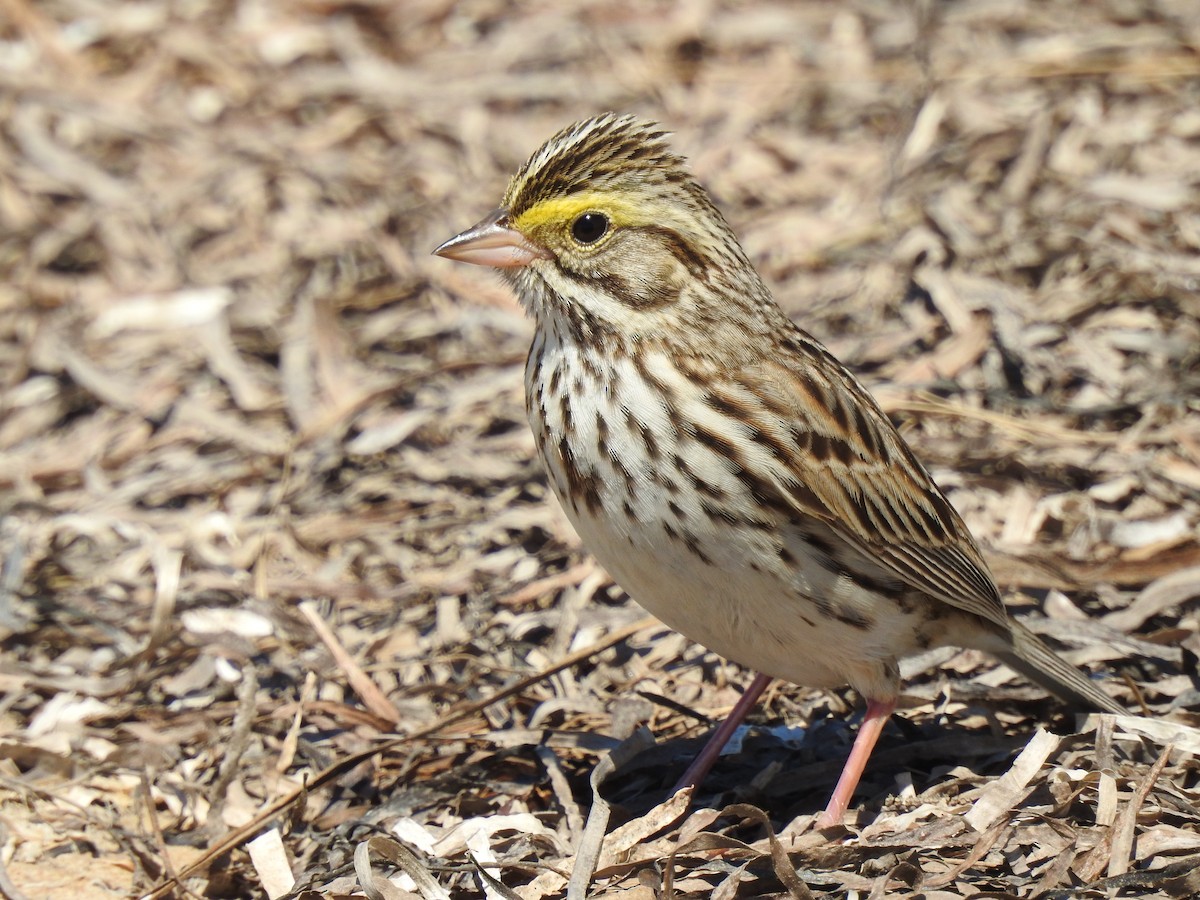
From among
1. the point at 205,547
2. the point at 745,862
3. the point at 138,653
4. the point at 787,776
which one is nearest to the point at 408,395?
the point at 205,547

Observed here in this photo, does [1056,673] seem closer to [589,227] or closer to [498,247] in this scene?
[589,227]

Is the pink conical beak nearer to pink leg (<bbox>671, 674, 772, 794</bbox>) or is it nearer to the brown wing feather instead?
the brown wing feather

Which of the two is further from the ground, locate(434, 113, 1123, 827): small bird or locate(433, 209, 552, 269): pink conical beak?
locate(433, 209, 552, 269): pink conical beak

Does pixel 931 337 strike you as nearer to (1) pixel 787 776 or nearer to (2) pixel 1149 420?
(2) pixel 1149 420

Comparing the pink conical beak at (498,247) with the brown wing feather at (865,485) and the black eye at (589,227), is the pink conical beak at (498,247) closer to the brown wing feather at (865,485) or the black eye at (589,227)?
the black eye at (589,227)

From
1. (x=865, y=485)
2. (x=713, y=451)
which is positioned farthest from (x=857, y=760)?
(x=713, y=451)

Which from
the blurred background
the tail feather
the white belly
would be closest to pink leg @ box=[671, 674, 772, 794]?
the blurred background

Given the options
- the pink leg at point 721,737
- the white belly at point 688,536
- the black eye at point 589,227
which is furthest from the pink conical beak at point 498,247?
the pink leg at point 721,737
